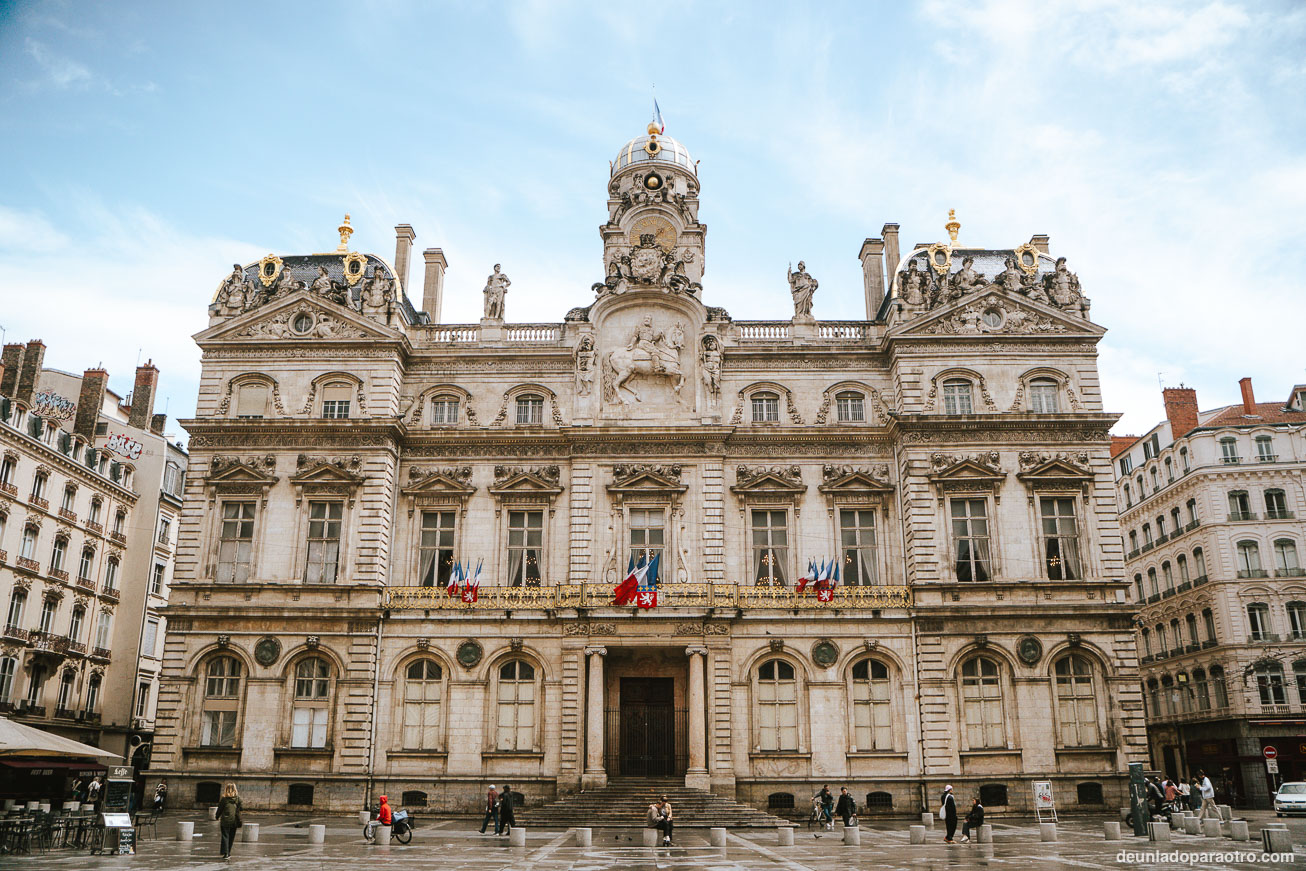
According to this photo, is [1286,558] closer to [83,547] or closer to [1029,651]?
[1029,651]

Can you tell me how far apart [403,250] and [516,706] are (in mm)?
21530

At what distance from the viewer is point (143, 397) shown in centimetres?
5872

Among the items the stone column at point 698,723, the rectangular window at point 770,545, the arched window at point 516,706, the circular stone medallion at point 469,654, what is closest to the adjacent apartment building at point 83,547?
the circular stone medallion at point 469,654

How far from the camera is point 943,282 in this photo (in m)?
42.3

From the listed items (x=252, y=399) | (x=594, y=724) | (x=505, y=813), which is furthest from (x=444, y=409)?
(x=505, y=813)

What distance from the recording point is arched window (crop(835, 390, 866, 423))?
137ft

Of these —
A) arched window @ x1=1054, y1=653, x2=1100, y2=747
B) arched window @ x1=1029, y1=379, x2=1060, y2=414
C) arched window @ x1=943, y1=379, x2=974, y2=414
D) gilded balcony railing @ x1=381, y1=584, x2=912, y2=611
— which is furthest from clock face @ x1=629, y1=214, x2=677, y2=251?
arched window @ x1=1054, y1=653, x2=1100, y2=747

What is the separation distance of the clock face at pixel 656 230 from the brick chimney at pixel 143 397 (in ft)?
101

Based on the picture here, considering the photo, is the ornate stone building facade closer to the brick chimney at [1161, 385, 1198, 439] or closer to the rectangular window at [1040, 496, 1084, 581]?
the rectangular window at [1040, 496, 1084, 581]

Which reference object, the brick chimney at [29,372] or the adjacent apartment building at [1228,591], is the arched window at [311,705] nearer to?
the brick chimney at [29,372]

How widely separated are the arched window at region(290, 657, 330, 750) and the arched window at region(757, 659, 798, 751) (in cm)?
1572

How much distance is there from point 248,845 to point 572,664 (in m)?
12.7

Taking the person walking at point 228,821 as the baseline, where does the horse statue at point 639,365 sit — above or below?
above

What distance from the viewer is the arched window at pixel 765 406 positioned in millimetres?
41625
